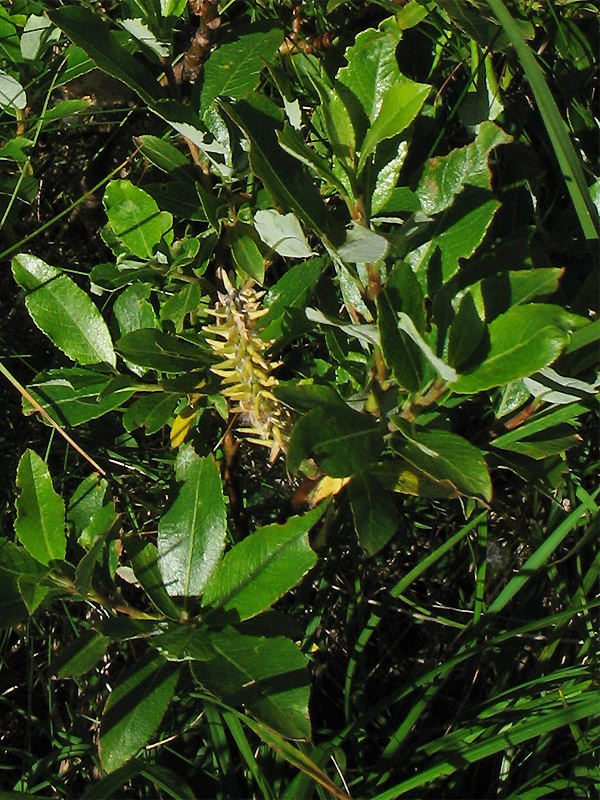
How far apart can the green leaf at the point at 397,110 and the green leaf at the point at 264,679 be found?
894 mm

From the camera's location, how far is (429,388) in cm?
155

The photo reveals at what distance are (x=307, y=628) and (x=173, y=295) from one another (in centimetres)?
84

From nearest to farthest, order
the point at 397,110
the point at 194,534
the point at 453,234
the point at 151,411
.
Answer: the point at 397,110
the point at 453,234
the point at 194,534
the point at 151,411

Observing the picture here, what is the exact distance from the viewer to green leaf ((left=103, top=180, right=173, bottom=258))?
74.6 inches

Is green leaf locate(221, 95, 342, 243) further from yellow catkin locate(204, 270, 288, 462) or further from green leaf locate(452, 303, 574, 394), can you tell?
green leaf locate(452, 303, 574, 394)

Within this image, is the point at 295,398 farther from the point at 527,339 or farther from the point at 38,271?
the point at 38,271

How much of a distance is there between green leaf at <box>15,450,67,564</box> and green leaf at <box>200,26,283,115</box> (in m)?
0.87

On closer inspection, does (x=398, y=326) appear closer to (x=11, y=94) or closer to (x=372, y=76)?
(x=372, y=76)

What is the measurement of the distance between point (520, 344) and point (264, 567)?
64cm

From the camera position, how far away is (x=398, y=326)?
1.45 metres

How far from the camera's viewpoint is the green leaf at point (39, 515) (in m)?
1.69

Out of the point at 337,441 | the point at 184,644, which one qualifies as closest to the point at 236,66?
the point at 337,441

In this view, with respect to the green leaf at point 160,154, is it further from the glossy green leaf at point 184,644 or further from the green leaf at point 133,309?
the glossy green leaf at point 184,644

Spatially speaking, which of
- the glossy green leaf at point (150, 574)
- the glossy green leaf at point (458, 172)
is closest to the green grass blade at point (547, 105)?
the glossy green leaf at point (458, 172)
